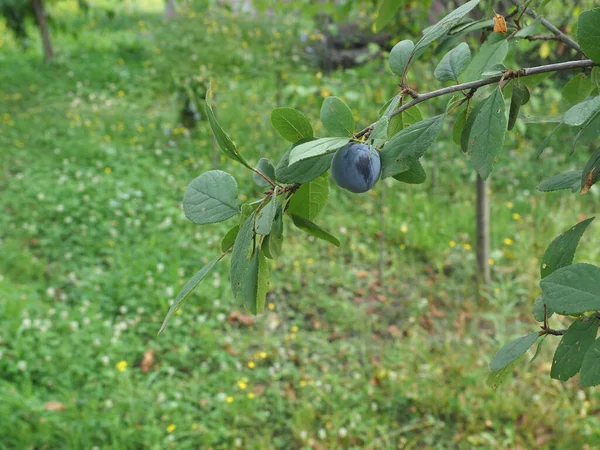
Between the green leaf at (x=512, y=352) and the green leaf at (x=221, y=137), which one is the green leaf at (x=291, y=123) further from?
the green leaf at (x=512, y=352)

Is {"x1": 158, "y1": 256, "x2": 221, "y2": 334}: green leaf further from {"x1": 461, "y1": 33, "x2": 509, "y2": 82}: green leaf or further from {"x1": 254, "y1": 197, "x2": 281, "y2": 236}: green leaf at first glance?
{"x1": 461, "y1": 33, "x2": 509, "y2": 82}: green leaf

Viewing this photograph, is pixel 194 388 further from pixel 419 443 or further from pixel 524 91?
pixel 524 91

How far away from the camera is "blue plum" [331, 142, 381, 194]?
0.47 metres

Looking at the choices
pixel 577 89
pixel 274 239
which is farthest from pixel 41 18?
pixel 274 239

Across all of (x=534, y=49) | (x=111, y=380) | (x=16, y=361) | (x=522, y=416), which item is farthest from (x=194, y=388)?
(x=534, y=49)

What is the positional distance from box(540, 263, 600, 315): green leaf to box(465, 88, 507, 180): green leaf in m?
0.13

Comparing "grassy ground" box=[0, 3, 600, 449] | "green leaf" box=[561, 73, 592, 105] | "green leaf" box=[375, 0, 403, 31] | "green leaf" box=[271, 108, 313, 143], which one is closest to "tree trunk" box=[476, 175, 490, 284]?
"grassy ground" box=[0, 3, 600, 449]

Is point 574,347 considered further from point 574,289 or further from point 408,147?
point 408,147

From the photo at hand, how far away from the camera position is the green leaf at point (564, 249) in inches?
25.0

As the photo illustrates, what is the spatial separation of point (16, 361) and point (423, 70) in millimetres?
2474

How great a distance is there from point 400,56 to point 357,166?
7.6 inches

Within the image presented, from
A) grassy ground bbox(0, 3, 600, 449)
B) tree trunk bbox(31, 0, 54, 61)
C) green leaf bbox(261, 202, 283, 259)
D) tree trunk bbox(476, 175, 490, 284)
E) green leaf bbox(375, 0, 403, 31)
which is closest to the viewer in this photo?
green leaf bbox(261, 202, 283, 259)

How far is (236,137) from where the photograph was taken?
4406mm

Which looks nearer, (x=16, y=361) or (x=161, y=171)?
(x=16, y=361)
